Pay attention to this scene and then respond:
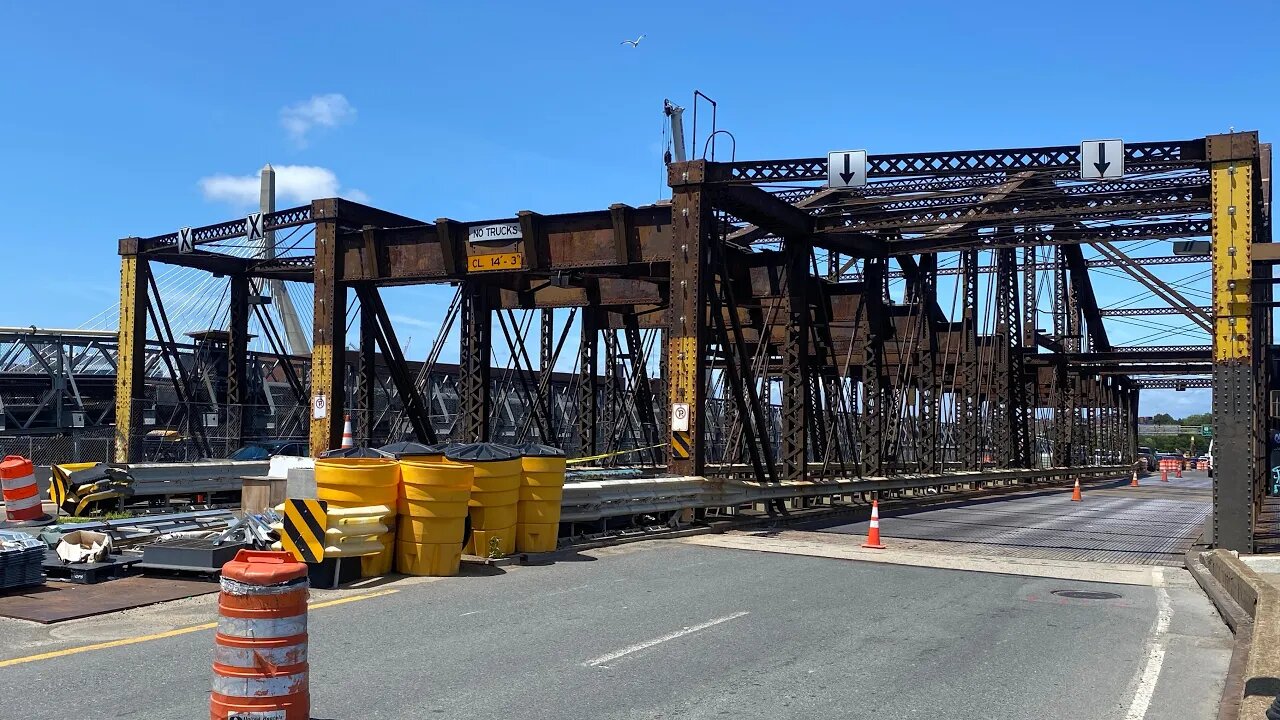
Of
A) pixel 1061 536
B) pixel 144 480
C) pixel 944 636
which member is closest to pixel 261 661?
pixel 944 636

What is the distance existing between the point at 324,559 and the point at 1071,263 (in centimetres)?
5499

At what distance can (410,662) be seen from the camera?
7.85 m

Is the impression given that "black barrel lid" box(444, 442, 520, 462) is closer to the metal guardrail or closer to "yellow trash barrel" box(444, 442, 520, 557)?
"yellow trash barrel" box(444, 442, 520, 557)

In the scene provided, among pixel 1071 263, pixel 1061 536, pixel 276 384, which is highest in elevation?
pixel 1071 263

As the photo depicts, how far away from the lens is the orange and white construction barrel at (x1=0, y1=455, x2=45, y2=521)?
16.7 metres

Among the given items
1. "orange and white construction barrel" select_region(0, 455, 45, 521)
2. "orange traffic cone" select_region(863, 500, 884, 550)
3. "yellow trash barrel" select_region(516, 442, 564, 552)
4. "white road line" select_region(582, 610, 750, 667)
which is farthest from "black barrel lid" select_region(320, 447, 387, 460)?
"orange traffic cone" select_region(863, 500, 884, 550)

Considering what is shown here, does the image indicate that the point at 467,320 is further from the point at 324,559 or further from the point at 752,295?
the point at 324,559

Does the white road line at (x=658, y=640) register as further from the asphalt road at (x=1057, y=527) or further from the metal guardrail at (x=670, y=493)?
the asphalt road at (x=1057, y=527)

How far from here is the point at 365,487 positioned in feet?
40.2

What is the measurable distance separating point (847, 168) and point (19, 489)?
49.0 feet

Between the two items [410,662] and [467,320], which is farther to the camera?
[467,320]

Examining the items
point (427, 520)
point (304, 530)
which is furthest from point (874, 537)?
point (304, 530)

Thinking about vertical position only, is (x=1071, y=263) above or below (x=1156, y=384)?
above

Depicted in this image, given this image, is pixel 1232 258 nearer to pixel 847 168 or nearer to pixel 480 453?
pixel 847 168
